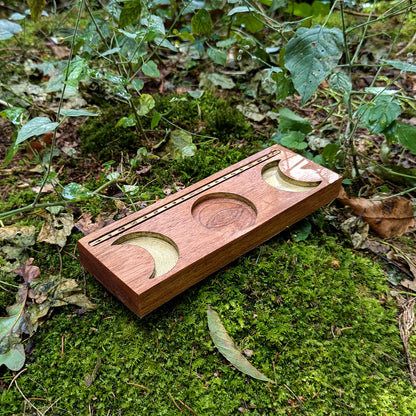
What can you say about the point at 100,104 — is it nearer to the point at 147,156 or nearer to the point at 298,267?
the point at 147,156

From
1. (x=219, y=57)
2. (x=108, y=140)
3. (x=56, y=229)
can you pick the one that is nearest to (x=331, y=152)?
(x=219, y=57)

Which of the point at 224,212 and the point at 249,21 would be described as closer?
the point at 224,212

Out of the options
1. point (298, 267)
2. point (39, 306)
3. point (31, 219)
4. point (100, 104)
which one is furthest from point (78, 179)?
point (298, 267)

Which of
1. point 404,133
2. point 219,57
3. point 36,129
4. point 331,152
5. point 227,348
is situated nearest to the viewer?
point 36,129

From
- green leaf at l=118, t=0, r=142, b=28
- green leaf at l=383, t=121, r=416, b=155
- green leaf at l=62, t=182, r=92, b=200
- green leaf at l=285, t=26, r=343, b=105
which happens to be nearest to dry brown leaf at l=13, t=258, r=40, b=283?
green leaf at l=62, t=182, r=92, b=200

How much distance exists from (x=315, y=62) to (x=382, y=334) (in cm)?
110

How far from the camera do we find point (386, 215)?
200 cm

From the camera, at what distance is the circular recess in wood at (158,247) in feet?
4.96

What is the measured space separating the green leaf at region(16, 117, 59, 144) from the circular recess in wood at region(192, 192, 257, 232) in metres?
0.67

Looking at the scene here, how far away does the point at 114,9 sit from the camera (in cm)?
241

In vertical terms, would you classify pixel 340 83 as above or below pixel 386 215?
above

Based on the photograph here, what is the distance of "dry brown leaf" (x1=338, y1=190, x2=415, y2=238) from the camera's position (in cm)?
197

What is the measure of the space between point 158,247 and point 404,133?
124 centimetres

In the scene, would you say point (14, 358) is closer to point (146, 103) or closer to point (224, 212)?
point (224, 212)
